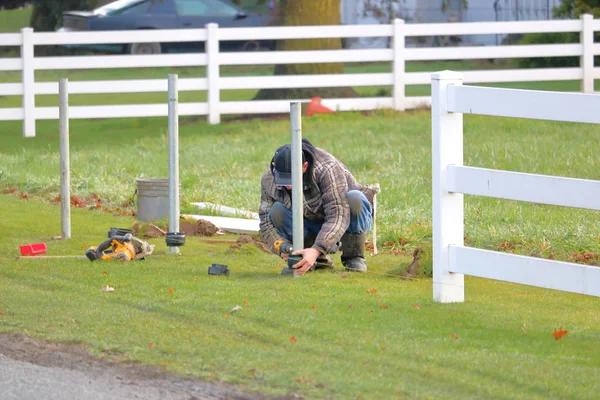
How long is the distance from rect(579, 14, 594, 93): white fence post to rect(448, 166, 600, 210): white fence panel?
14.3 m

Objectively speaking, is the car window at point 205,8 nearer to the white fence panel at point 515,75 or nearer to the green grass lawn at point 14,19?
the green grass lawn at point 14,19

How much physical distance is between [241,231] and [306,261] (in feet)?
8.92

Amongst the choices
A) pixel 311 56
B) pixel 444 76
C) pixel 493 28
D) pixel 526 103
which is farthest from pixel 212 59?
pixel 526 103

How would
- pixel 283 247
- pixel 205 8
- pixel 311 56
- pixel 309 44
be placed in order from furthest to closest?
pixel 205 8, pixel 309 44, pixel 311 56, pixel 283 247

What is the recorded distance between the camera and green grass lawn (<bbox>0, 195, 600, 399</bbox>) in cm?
491

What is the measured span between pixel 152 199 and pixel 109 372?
17.2 feet

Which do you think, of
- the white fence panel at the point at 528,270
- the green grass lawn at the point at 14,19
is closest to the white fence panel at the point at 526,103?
the white fence panel at the point at 528,270

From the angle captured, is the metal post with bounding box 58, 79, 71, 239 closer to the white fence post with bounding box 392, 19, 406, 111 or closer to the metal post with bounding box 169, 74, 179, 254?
the metal post with bounding box 169, 74, 179, 254

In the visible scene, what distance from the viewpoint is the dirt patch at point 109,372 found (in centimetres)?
474

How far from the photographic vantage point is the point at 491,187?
612 centimetres

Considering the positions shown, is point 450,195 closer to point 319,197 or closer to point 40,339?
point 319,197

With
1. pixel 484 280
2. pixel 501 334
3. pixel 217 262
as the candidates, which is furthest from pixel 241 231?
pixel 501 334

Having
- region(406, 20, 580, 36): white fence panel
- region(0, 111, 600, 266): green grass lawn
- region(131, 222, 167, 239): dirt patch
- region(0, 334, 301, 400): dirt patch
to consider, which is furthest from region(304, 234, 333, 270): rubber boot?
region(406, 20, 580, 36): white fence panel

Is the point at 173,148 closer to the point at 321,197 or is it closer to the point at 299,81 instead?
the point at 321,197
